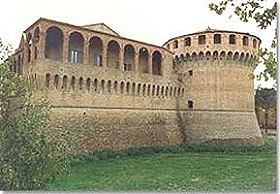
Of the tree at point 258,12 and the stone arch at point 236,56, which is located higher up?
the stone arch at point 236,56

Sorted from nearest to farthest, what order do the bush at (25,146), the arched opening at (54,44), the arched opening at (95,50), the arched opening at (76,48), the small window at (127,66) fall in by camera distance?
1. the bush at (25,146)
2. the arched opening at (54,44)
3. the arched opening at (76,48)
4. the arched opening at (95,50)
5. the small window at (127,66)

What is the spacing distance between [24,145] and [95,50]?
8.55ft

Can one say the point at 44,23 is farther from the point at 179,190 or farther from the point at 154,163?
the point at 179,190

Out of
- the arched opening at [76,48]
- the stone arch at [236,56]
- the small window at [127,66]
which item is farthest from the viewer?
the stone arch at [236,56]

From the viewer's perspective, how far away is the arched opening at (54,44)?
13.7 ft

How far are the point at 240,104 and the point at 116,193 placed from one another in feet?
11.9

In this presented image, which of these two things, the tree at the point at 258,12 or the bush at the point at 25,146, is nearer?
the tree at the point at 258,12

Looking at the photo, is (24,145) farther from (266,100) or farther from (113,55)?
(113,55)

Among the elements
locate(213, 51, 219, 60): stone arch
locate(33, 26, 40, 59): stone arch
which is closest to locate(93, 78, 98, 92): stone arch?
locate(33, 26, 40, 59): stone arch

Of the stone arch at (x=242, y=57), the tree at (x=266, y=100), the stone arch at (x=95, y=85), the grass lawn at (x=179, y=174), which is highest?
the stone arch at (x=242, y=57)

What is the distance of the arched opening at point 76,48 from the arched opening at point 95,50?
357 mm

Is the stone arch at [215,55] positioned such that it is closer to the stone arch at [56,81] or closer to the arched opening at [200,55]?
the arched opening at [200,55]

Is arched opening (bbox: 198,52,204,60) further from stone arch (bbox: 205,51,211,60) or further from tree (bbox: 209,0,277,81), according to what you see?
tree (bbox: 209,0,277,81)

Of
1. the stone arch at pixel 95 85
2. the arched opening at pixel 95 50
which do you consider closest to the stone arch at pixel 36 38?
the arched opening at pixel 95 50
